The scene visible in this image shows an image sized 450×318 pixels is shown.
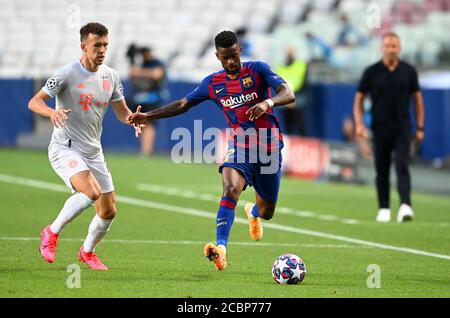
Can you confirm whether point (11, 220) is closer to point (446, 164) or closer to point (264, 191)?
point (264, 191)

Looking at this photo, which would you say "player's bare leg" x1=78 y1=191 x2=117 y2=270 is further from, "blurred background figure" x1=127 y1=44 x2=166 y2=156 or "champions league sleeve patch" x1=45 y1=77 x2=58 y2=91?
"blurred background figure" x1=127 y1=44 x2=166 y2=156

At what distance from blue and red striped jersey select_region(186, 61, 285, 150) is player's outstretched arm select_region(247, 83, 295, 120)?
0.63 feet

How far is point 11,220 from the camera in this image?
49.3ft

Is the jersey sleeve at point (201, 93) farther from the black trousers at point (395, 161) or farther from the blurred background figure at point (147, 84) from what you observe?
the blurred background figure at point (147, 84)

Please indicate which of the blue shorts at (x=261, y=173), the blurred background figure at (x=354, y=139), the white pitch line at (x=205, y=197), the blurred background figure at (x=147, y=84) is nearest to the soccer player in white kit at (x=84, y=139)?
the blue shorts at (x=261, y=173)

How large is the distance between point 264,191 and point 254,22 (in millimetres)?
19363

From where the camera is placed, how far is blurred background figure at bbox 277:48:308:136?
24.0m

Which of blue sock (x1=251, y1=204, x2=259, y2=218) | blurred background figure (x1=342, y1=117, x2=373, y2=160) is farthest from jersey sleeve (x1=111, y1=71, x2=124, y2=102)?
blurred background figure (x1=342, y1=117, x2=373, y2=160)

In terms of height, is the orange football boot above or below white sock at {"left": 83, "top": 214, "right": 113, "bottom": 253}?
below

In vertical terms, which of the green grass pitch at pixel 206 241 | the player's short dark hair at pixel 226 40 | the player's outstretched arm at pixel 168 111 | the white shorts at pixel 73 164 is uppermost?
the player's short dark hair at pixel 226 40

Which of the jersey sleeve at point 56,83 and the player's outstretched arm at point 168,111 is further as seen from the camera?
the player's outstretched arm at point 168,111

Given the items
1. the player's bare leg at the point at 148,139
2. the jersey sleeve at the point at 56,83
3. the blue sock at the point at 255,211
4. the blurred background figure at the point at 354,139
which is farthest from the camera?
the player's bare leg at the point at 148,139

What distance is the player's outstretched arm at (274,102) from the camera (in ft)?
34.7

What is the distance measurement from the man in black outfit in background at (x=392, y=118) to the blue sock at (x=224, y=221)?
527 centimetres
